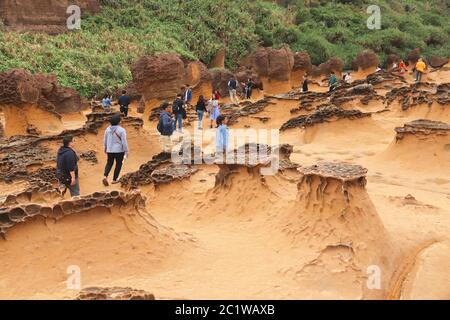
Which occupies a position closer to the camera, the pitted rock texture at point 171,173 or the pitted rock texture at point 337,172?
the pitted rock texture at point 337,172

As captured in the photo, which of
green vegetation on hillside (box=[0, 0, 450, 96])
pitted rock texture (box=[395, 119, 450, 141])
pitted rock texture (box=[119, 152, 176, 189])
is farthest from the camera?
green vegetation on hillside (box=[0, 0, 450, 96])

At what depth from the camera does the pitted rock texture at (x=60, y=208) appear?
4461 mm

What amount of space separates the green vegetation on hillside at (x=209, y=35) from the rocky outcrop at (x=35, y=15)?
1.23 m

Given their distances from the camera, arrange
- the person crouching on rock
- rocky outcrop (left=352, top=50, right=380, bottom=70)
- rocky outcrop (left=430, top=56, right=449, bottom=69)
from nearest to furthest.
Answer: the person crouching on rock, rocky outcrop (left=352, top=50, right=380, bottom=70), rocky outcrop (left=430, top=56, right=449, bottom=69)

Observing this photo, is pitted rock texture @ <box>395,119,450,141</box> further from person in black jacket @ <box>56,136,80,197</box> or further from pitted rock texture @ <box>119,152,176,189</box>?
person in black jacket @ <box>56,136,80,197</box>

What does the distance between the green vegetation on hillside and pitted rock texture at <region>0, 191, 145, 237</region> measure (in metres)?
16.1

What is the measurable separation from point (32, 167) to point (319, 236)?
5208 mm

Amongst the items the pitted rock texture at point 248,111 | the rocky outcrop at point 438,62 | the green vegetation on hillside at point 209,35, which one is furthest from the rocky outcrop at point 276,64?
the rocky outcrop at point 438,62

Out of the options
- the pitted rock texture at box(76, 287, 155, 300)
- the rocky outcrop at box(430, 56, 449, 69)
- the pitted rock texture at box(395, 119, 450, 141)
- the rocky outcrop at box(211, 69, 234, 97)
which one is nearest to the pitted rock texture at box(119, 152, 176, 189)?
the pitted rock texture at box(76, 287, 155, 300)

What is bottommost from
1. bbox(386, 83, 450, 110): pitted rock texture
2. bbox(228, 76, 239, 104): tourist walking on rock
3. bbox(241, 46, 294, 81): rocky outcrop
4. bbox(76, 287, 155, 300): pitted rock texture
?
bbox(76, 287, 155, 300): pitted rock texture

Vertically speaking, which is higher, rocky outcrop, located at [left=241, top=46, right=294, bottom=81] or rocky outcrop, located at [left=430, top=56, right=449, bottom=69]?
rocky outcrop, located at [left=430, top=56, right=449, bottom=69]

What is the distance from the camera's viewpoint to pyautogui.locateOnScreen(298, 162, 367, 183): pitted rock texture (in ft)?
17.2

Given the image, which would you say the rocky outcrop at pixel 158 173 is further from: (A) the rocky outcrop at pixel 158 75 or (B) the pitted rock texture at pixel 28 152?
(A) the rocky outcrop at pixel 158 75

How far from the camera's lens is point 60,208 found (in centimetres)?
459
